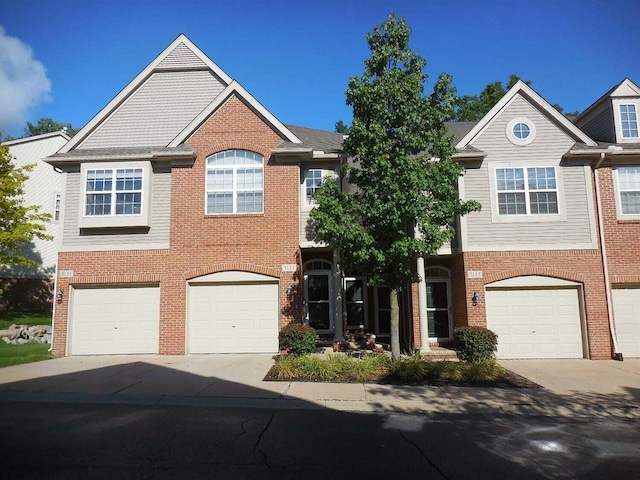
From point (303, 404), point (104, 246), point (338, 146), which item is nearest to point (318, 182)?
point (338, 146)

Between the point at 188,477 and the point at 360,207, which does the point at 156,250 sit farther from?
the point at 188,477

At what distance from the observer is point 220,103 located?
14.8 metres

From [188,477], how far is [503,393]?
675 cm

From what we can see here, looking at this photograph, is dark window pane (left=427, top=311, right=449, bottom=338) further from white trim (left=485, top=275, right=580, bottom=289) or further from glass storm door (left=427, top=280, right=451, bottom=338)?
white trim (left=485, top=275, right=580, bottom=289)

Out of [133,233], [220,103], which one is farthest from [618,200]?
[133,233]

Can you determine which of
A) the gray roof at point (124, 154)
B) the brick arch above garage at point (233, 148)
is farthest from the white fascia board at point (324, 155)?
the gray roof at point (124, 154)

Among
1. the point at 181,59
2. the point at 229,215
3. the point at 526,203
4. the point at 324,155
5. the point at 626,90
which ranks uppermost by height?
the point at 181,59

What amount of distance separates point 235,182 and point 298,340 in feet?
18.8

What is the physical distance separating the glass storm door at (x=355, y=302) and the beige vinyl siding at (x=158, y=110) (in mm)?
8541

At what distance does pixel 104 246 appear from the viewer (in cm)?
1451

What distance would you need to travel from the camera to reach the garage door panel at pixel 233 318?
14.0 m

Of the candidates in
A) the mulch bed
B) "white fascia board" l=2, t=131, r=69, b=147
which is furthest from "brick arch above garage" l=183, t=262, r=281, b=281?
"white fascia board" l=2, t=131, r=69, b=147

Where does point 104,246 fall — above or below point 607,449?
above

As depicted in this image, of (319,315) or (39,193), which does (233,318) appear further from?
(39,193)
